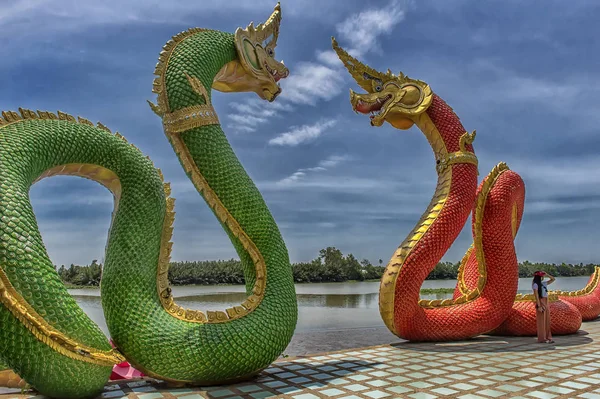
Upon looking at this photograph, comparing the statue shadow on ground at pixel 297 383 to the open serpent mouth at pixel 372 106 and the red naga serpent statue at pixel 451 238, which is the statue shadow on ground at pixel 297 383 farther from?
the open serpent mouth at pixel 372 106

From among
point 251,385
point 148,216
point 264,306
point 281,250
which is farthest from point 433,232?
point 148,216

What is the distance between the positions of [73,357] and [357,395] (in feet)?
6.41

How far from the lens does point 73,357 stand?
2918 millimetres

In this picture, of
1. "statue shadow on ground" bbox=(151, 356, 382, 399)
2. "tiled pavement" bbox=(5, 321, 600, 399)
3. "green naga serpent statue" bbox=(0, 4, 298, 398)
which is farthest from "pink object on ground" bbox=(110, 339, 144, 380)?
"green naga serpent statue" bbox=(0, 4, 298, 398)

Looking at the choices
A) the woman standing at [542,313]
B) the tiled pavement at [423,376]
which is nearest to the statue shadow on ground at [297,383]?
the tiled pavement at [423,376]

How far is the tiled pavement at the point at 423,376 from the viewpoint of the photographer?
3500 millimetres

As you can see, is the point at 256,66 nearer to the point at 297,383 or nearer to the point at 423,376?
the point at 297,383

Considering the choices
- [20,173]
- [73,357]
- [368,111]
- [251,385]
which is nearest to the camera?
[73,357]

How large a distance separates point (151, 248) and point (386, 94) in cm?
391

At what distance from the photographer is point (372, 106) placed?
638 centimetres

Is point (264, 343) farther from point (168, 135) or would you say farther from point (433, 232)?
point (433, 232)

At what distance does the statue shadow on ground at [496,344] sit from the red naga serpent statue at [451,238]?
0.12 metres

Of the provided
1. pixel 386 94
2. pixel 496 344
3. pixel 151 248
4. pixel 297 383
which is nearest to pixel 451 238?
pixel 496 344

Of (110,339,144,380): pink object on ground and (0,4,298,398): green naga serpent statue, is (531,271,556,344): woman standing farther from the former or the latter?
(110,339,144,380): pink object on ground
